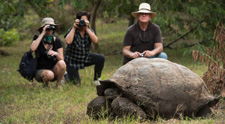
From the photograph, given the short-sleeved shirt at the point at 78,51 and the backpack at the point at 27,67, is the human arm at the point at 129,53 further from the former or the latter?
the backpack at the point at 27,67

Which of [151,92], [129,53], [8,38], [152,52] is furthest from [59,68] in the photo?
[8,38]

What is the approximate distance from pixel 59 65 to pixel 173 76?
2.36m

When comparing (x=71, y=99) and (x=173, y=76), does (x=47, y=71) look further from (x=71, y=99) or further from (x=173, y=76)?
(x=173, y=76)

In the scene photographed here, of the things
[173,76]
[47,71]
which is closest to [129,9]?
[47,71]

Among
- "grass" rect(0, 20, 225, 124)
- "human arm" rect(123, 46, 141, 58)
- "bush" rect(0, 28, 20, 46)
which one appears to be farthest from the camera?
"bush" rect(0, 28, 20, 46)

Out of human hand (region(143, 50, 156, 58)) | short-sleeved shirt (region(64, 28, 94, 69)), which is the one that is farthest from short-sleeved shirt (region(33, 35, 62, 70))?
human hand (region(143, 50, 156, 58))

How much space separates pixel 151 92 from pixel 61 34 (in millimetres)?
12229

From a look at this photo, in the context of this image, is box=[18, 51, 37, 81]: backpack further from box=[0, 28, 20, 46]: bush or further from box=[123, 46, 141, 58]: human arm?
box=[0, 28, 20, 46]: bush

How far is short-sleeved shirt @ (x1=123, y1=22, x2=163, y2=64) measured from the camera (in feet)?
16.7

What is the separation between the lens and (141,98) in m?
3.51

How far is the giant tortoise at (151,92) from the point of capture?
Answer: 3523 mm

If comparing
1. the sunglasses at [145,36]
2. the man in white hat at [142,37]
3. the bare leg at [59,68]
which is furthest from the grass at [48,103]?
the sunglasses at [145,36]

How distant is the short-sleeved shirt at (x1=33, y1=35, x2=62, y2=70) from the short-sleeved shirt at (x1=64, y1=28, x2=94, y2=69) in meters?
0.24

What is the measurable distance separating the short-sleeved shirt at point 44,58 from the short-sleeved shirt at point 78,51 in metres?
0.24
